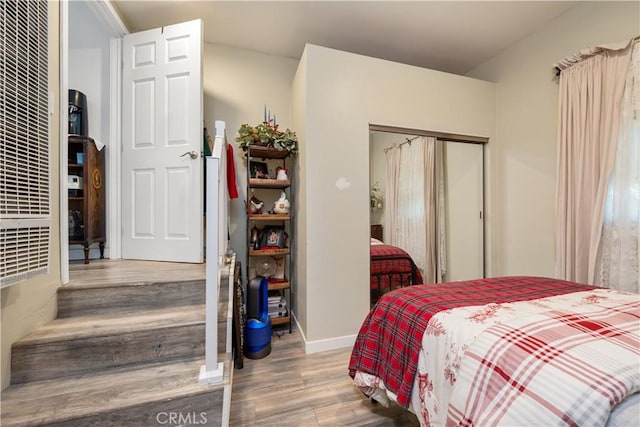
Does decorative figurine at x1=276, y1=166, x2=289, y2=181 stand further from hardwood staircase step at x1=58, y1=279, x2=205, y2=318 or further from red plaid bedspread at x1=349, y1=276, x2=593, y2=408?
red plaid bedspread at x1=349, y1=276, x2=593, y2=408

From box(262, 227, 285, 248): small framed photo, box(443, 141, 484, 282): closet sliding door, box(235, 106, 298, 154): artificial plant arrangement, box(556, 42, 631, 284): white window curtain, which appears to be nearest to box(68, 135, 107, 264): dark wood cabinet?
box(235, 106, 298, 154): artificial plant arrangement

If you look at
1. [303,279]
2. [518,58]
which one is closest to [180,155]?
[303,279]

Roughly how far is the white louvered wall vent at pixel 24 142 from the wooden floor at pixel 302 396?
1.33 meters

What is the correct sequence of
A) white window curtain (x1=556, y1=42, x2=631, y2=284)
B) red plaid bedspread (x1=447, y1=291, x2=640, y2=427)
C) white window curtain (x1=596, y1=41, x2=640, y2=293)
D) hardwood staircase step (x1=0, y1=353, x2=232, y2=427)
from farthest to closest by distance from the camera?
white window curtain (x1=556, y1=42, x2=631, y2=284) → white window curtain (x1=596, y1=41, x2=640, y2=293) → hardwood staircase step (x1=0, y1=353, x2=232, y2=427) → red plaid bedspread (x1=447, y1=291, x2=640, y2=427)

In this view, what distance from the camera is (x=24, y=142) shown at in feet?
3.77

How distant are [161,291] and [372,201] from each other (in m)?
1.85

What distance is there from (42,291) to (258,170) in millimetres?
1765

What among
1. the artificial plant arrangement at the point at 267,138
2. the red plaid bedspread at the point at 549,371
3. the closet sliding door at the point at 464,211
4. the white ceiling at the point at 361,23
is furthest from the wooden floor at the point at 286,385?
the white ceiling at the point at 361,23

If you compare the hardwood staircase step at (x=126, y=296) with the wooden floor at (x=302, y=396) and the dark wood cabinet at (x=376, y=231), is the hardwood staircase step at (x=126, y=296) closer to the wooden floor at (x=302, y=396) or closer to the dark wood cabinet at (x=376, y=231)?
the wooden floor at (x=302, y=396)

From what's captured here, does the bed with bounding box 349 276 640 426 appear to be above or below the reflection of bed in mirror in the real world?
below

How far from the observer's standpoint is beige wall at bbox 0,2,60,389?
1177mm

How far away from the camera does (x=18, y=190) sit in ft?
3.65

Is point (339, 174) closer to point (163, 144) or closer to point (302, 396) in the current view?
point (163, 144)

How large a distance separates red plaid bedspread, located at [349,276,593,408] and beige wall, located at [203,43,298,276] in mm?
1799
